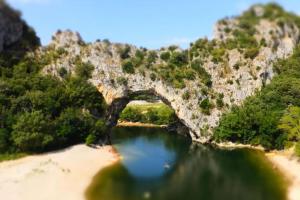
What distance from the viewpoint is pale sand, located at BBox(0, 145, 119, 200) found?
48.1 m

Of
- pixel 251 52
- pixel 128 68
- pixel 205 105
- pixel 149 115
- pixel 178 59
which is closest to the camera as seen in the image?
pixel 205 105

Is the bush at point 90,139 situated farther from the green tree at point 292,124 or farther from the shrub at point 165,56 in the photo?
the green tree at point 292,124

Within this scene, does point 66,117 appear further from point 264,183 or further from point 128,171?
point 264,183

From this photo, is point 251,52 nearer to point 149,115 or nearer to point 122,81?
point 122,81

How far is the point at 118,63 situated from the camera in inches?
3932

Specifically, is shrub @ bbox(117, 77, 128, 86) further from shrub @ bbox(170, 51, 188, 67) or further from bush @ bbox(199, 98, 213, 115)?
bush @ bbox(199, 98, 213, 115)

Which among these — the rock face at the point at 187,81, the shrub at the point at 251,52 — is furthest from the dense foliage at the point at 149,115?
the shrub at the point at 251,52

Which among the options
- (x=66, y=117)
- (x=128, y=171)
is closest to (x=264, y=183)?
(x=128, y=171)

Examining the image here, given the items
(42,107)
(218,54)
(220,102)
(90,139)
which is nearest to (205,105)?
(220,102)

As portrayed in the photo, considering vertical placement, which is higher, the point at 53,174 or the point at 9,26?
the point at 9,26

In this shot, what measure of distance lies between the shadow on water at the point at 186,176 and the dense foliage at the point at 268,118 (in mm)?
5416

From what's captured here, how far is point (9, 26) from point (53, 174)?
5554 cm

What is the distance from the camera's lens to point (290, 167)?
63344mm

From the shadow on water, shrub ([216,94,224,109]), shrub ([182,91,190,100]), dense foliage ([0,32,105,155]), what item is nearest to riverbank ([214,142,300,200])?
the shadow on water
